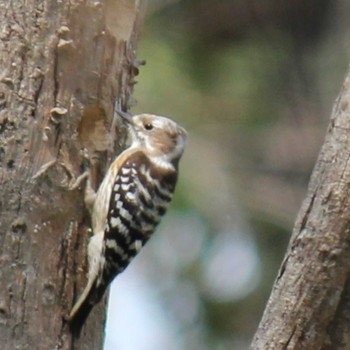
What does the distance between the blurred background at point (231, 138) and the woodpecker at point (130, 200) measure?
2832mm

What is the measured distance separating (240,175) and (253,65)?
3.09 ft

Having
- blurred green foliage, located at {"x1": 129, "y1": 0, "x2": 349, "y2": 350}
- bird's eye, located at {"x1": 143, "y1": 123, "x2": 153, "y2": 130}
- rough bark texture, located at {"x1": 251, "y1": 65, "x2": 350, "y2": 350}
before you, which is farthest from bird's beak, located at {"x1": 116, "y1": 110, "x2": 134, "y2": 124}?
blurred green foliage, located at {"x1": 129, "y1": 0, "x2": 349, "y2": 350}

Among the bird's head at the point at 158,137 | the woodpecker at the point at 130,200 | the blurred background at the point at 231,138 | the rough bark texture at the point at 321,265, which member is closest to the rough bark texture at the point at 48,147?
the woodpecker at the point at 130,200

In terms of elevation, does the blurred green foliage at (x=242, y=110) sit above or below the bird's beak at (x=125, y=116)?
below

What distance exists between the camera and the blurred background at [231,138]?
401 inches

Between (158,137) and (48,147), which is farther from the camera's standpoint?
(158,137)

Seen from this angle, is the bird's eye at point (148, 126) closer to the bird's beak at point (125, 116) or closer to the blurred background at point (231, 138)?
the bird's beak at point (125, 116)

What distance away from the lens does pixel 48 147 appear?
5840 mm

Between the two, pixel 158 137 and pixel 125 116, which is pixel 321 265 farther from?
pixel 158 137

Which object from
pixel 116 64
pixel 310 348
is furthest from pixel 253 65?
pixel 310 348

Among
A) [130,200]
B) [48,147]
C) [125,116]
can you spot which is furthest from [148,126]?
[48,147]

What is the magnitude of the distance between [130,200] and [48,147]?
605mm

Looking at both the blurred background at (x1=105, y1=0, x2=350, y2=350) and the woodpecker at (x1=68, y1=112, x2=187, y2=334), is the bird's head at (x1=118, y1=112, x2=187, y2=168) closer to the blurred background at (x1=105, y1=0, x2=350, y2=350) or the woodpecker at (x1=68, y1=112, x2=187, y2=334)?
the woodpecker at (x1=68, y1=112, x2=187, y2=334)

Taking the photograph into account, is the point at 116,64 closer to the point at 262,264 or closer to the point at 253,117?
the point at 262,264
